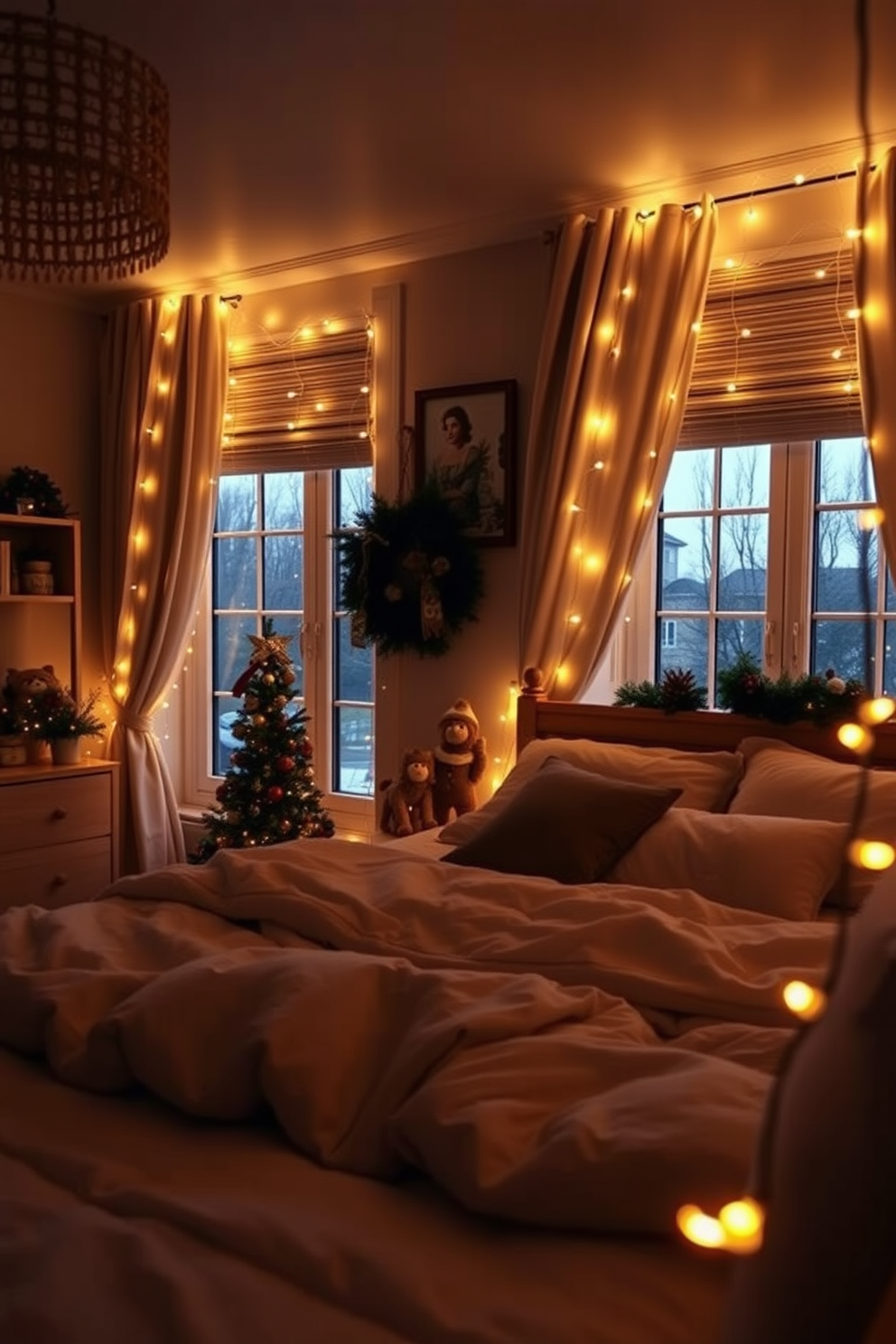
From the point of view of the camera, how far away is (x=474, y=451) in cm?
379

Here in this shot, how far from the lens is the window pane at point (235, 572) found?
4.72 meters

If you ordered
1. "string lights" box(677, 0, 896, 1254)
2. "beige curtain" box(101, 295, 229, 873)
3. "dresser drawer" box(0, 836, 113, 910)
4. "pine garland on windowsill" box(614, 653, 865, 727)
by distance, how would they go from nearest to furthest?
"string lights" box(677, 0, 896, 1254) → "pine garland on windowsill" box(614, 653, 865, 727) → "dresser drawer" box(0, 836, 113, 910) → "beige curtain" box(101, 295, 229, 873)

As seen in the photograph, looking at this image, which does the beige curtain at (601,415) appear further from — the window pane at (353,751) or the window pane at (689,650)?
the window pane at (353,751)

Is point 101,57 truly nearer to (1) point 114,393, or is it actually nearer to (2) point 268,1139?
(2) point 268,1139

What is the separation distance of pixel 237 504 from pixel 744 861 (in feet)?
9.85

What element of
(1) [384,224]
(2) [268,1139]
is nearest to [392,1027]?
(2) [268,1139]

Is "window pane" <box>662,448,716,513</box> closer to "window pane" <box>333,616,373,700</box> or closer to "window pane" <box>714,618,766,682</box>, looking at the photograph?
"window pane" <box>714,618,766,682</box>

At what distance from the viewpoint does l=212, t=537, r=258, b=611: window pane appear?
15.5ft

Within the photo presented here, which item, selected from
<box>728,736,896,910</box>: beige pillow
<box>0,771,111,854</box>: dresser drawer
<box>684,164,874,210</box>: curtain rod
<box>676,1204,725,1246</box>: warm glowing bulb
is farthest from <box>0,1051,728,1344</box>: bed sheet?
<box>684,164,874,210</box>: curtain rod

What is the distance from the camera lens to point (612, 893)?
223 cm

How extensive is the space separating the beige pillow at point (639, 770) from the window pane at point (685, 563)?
61 cm

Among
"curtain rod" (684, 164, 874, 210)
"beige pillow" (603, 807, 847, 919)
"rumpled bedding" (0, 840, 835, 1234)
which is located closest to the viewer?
"rumpled bedding" (0, 840, 835, 1234)

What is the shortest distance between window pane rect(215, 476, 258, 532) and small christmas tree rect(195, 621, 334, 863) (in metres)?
0.78

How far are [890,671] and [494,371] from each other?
1.61 metres
